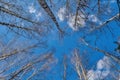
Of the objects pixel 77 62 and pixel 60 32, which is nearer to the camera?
pixel 77 62

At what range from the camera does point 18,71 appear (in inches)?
392

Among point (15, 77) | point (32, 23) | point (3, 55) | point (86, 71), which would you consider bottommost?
point (86, 71)

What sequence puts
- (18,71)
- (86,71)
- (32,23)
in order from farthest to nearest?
(86,71), (32,23), (18,71)

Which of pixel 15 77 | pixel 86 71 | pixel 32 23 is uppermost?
pixel 32 23

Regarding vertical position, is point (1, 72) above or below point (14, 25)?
below

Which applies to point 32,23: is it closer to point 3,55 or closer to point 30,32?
point 30,32

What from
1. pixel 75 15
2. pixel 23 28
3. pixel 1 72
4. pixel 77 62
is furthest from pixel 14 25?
pixel 77 62

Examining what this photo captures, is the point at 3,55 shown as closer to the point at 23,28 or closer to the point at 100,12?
the point at 23,28

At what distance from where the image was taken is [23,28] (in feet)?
33.0

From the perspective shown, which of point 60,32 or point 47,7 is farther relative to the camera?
point 60,32

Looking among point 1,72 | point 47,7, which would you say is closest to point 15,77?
point 1,72

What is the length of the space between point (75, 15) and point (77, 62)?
97.9 inches

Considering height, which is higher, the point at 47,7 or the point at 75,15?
the point at 47,7

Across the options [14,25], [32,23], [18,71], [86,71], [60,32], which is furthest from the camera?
[60,32]
